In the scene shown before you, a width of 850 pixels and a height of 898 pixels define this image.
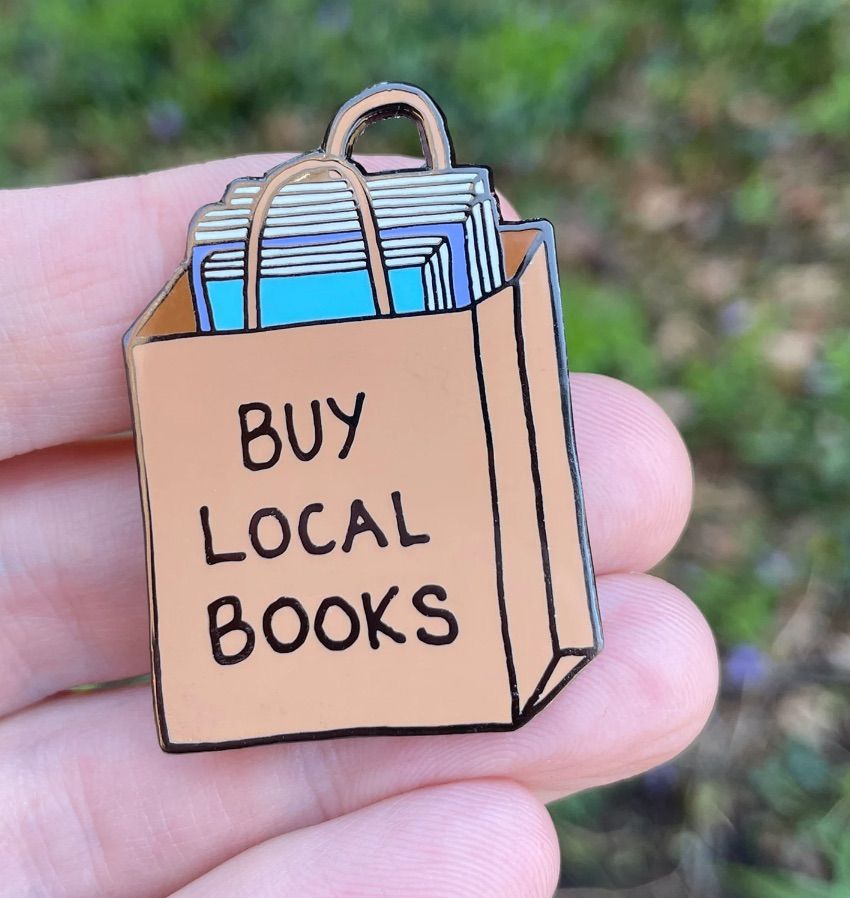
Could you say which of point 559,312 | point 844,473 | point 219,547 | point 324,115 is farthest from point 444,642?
point 324,115

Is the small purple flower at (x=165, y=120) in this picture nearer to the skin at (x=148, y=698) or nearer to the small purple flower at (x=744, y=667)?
the skin at (x=148, y=698)

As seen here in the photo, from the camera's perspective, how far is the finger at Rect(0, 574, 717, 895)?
1.35 metres

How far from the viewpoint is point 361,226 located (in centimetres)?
133

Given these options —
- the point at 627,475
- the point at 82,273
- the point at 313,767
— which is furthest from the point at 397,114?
the point at 313,767

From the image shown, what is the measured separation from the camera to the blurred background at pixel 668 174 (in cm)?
197

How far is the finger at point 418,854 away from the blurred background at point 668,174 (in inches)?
25.6

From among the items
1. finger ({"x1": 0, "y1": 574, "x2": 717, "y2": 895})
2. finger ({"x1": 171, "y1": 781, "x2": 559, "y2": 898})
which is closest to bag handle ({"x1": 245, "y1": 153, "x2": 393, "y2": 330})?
finger ({"x1": 0, "y1": 574, "x2": 717, "y2": 895})

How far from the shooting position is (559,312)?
128 centimetres

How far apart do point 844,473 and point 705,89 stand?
1.12 metres

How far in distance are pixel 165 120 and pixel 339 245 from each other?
4.53ft

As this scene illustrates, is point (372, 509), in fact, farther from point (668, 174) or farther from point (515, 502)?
point (668, 174)

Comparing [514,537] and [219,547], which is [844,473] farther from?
[219,547]

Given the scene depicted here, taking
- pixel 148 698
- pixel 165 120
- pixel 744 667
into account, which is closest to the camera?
pixel 148 698

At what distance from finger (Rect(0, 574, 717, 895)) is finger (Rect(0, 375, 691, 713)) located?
11 cm
